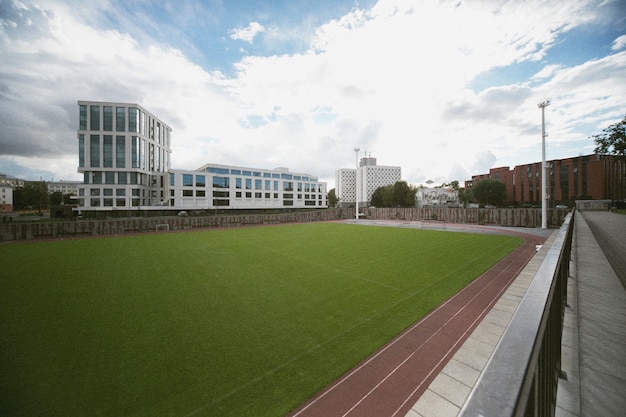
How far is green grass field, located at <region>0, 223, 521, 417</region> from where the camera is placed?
3.79 metres

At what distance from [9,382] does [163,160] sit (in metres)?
68.6

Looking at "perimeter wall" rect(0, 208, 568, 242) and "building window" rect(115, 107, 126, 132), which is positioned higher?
"building window" rect(115, 107, 126, 132)

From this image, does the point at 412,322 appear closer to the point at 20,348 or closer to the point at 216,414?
the point at 216,414

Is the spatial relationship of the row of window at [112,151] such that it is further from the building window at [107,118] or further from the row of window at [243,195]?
the row of window at [243,195]

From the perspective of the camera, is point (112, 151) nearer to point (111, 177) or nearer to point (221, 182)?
point (111, 177)

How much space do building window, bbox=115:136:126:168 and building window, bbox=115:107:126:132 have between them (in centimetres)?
185

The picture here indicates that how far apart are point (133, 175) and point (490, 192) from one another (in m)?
81.7

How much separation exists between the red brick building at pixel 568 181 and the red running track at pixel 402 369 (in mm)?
60507

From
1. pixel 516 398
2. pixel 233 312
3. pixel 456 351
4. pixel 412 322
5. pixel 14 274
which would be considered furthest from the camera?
pixel 14 274

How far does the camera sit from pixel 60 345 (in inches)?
198

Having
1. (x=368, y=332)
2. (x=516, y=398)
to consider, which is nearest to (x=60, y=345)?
(x=368, y=332)

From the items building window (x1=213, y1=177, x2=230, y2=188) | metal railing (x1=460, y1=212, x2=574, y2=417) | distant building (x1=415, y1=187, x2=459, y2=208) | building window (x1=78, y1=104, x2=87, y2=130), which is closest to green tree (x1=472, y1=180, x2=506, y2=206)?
distant building (x1=415, y1=187, x2=459, y2=208)

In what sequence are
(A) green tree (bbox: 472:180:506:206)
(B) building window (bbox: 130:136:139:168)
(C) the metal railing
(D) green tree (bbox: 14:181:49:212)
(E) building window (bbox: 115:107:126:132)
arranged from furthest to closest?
(D) green tree (bbox: 14:181:49:212), (A) green tree (bbox: 472:180:506:206), (B) building window (bbox: 130:136:139:168), (E) building window (bbox: 115:107:126:132), (C) the metal railing

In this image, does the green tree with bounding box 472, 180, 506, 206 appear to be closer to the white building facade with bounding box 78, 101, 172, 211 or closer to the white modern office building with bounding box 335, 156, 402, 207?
the white modern office building with bounding box 335, 156, 402, 207
